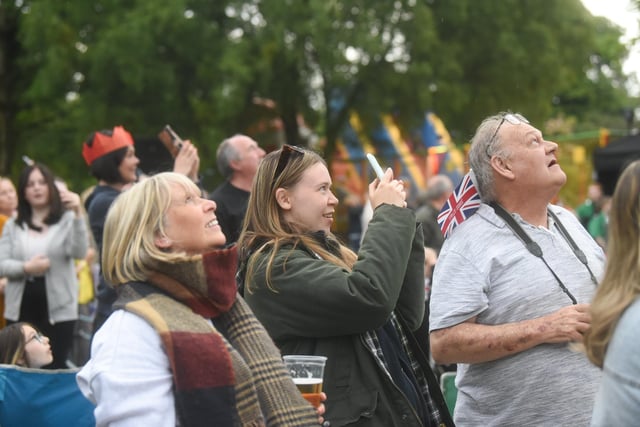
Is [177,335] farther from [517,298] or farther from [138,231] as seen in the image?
[517,298]

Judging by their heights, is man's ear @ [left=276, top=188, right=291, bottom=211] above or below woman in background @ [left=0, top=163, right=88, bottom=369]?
above

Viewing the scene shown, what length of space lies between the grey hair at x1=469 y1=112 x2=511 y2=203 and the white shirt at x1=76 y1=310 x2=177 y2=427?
64.8 inches

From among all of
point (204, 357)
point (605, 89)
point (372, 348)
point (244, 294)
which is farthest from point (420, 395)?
point (605, 89)

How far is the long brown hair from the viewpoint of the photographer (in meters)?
3.75

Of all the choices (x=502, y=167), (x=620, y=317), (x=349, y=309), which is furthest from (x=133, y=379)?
(x=502, y=167)

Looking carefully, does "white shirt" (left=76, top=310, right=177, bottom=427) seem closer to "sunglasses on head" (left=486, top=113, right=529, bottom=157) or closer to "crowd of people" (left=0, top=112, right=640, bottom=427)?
"crowd of people" (left=0, top=112, right=640, bottom=427)

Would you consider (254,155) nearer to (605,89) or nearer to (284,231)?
(284,231)

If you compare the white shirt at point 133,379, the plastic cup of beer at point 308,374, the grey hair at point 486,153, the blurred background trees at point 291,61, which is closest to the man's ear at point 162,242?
the white shirt at point 133,379

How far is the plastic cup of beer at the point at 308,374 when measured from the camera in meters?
3.18

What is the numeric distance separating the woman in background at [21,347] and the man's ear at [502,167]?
2.77 metres

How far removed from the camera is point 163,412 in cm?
279

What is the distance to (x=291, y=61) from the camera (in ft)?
67.5

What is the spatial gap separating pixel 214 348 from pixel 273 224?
106 cm

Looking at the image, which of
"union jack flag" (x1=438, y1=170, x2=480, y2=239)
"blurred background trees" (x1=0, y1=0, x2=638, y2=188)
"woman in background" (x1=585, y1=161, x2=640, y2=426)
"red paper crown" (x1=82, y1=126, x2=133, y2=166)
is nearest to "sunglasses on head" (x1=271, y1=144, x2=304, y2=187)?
"union jack flag" (x1=438, y1=170, x2=480, y2=239)
